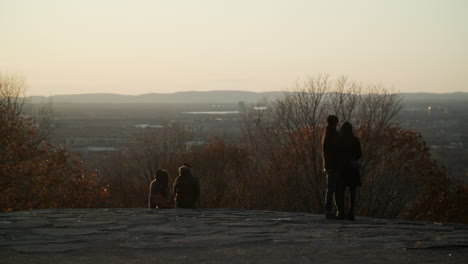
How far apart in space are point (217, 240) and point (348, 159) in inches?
135

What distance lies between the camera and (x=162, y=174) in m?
12.8

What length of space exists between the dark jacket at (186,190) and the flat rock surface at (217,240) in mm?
2231

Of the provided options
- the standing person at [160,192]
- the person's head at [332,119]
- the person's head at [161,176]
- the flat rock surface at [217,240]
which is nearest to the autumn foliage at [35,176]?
the standing person at [160,192]

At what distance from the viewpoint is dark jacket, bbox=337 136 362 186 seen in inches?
402

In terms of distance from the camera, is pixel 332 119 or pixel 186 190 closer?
pixel 332 119

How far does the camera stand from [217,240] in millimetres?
7898

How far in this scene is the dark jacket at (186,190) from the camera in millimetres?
12797

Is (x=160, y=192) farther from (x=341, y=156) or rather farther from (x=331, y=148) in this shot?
(x=341, y=156)

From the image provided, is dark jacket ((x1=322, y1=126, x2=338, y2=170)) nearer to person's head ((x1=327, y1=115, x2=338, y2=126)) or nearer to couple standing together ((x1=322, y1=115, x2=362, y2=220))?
couple standing together ((x1=322, y1=115, x2=362, y2=220))

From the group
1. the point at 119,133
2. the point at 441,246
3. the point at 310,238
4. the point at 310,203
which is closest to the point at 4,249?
the point at 310,238

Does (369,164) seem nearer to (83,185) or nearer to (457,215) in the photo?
(457,215)

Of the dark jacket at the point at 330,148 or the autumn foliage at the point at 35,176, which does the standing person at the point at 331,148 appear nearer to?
the dark jacket at the point at 330,148

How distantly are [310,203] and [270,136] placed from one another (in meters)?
5.23

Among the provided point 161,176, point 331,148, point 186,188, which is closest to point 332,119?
point 331,148
